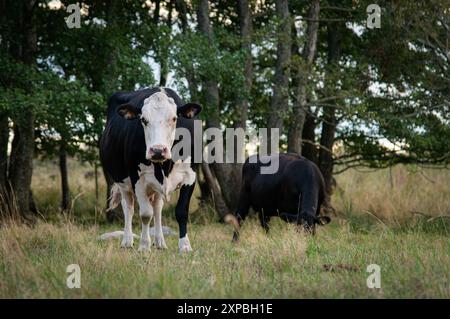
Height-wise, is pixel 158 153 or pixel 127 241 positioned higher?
pixel 158 153

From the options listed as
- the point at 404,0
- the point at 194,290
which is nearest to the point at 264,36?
the point at 404,0

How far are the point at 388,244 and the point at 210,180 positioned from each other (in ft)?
23.3

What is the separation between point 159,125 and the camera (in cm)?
911

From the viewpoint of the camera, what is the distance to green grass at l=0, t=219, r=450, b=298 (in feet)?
19.9

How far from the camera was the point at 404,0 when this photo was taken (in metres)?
13.8

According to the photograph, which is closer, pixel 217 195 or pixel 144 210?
pixel 144 210

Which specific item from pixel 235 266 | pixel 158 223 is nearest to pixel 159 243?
pixel 158 223

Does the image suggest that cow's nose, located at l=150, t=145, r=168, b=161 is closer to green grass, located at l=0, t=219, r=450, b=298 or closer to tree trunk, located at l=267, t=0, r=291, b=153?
green grass, located at l=0, t=219, r=450, b=298

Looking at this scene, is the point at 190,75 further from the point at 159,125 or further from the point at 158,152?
the point at 158,152

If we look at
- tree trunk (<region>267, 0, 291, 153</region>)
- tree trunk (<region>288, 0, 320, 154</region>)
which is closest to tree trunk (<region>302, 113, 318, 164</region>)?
tree trunk (<region>288, 0, 320, 154</region>)

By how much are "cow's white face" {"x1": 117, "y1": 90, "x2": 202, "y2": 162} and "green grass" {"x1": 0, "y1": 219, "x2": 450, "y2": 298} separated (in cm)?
129

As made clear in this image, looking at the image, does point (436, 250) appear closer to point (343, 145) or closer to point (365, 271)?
point (365, 271)

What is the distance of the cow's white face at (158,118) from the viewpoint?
28.8 ft

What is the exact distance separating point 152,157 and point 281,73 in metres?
7.08
